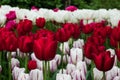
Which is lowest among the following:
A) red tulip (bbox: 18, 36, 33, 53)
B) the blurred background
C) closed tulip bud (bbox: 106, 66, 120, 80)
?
the blurred background

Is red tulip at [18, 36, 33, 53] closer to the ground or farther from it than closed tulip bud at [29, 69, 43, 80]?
farther from it

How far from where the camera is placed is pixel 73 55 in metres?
3.79

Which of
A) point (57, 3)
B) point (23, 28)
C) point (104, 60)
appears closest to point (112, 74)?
point (104, 60)

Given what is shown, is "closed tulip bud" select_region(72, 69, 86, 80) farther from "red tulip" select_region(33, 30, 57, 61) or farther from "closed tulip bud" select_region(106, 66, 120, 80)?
"red tulip" select_region(33, 30, 57, 61)

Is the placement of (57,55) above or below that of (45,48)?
below

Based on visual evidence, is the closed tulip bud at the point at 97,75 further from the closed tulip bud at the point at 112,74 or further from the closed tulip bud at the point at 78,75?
the closed tulip bud at the point at 78,75

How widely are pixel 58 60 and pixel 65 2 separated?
32.1ft

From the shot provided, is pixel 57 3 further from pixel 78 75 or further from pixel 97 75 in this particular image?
pixel 78 75

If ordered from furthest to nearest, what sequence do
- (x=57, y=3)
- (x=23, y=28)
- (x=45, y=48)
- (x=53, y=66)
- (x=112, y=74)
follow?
(x=57, y=3)
(x=23, y=28)
(x=53, y=66)
(x=112, y=74)
(x=45, y=48)

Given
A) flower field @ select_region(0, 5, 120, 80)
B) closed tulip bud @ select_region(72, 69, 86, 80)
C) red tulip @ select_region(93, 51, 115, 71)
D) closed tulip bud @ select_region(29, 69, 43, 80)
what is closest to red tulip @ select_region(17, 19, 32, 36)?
flower field @ select_region(0, 5, 120, 80)

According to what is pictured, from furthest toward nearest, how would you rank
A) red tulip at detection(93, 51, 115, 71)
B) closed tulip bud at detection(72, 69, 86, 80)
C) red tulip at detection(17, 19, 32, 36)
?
red tulip at detection(17, 19, 32, 36), closed tulip bud at detection(72, 69, 86, 80), red tulip at detection(93, 51, 115, 71)

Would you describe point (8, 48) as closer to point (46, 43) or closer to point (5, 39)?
point (5, 39)

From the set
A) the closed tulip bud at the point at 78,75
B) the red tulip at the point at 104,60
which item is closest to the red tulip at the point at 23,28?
the closed tulip bud at the point at 78,75

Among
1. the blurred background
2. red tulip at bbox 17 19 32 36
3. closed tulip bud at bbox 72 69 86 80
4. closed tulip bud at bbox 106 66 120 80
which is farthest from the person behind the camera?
the blurred background
